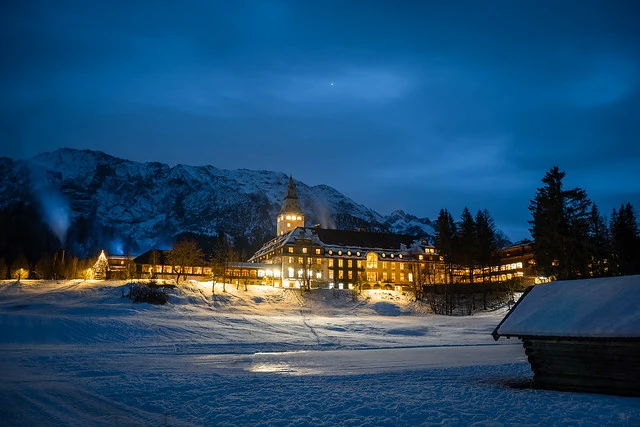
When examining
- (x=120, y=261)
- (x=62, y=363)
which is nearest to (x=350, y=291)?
(x=62, y=363)

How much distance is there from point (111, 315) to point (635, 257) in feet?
244

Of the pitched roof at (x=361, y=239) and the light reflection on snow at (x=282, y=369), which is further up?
the pitched roof at (x=361, y=239)

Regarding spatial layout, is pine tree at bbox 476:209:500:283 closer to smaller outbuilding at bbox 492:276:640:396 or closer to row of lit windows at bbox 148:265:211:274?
row of lit windows at bbox 148:265:211:274

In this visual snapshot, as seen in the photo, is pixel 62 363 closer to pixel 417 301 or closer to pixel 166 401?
pixel 166 401

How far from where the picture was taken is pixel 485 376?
22516mm

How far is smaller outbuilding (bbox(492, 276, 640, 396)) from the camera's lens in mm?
17062

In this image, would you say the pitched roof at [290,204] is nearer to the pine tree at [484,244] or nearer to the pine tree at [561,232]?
the pine tree at [484,244]

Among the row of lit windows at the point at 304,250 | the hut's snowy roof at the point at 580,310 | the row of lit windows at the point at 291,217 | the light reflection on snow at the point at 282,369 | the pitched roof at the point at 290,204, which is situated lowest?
the light reflection on snow at the point at 282,369

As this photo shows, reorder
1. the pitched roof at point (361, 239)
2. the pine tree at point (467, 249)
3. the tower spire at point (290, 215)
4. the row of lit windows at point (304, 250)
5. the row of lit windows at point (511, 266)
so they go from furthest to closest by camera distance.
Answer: the tower spire at point (290, 215) < the pitched roof at point (361, 239) < the row of lit windows at point (304, 250) < the row of lit windows at point (511, 266) < the pine tree at point (467, 249)

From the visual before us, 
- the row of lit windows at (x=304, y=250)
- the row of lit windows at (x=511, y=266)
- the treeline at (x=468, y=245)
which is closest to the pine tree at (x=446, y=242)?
the treeline at (x=468, y=245)

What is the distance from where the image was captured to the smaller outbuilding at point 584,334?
17.1 meters

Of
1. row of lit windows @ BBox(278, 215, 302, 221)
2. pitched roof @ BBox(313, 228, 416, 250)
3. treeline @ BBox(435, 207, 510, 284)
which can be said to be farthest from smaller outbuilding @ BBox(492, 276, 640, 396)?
row of lit windows @ BBox(278, 215, 302, 221)

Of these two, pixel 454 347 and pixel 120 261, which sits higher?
pixel 120 261

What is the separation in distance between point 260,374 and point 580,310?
46.9ft
